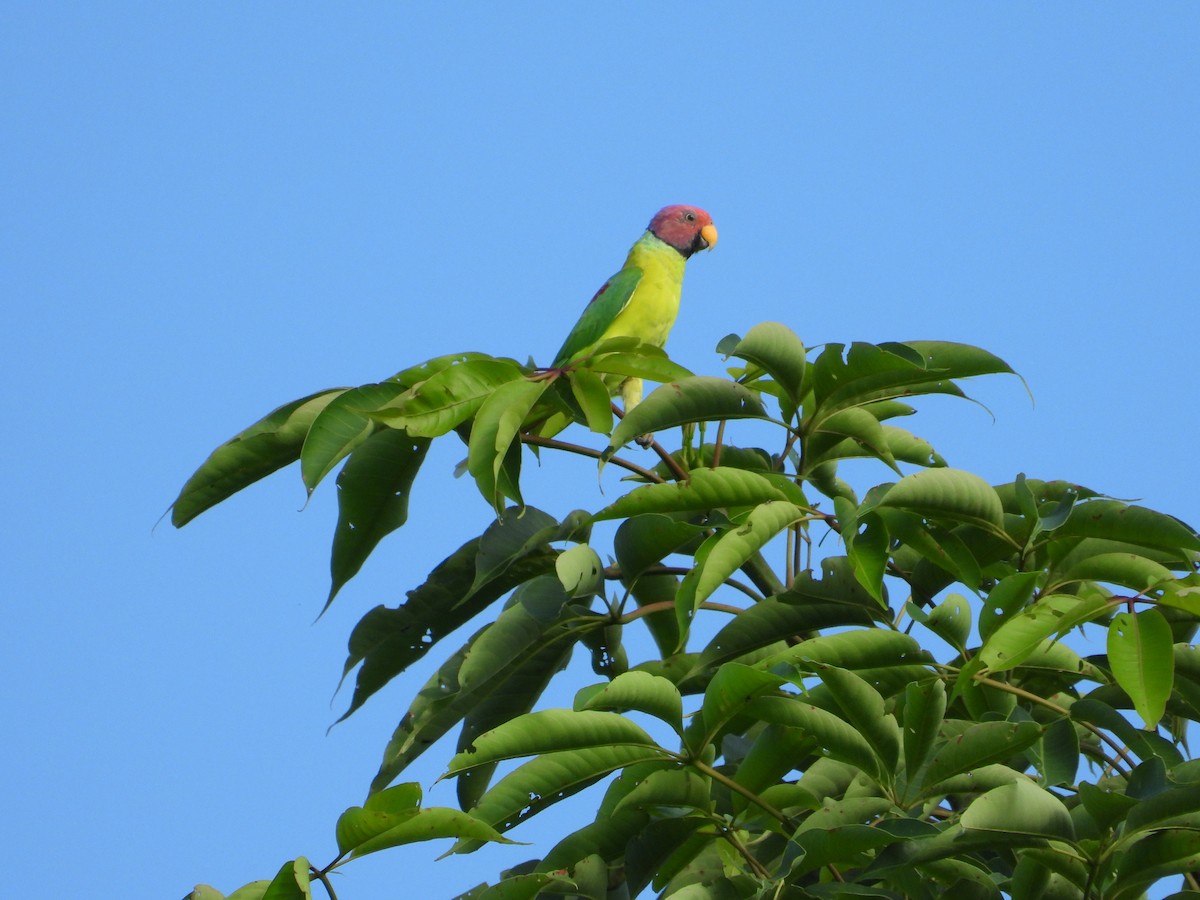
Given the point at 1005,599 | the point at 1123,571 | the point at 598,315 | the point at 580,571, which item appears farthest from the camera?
the point at 598,315

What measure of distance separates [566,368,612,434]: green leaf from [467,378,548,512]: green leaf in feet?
0.28

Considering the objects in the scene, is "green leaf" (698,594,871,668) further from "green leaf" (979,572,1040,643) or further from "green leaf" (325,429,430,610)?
"green leaf" (325,429,430,610)

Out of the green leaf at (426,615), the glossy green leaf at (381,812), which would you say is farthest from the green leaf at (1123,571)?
the glossy green leaf at (381,812)

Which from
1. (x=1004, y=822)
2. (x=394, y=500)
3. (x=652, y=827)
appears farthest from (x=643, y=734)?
(x=394, y=500)

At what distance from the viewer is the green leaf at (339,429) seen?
218 cm

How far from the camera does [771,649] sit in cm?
225

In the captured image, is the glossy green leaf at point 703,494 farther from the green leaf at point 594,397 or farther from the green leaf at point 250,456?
the green leaf at point 250,456

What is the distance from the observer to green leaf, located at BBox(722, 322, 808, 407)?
2.24 meters

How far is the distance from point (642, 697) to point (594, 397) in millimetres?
647

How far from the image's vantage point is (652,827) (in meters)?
2.04

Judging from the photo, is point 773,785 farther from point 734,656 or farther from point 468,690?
point 468,690

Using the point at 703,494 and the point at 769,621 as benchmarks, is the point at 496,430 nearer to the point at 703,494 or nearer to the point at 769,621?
the point at 703,494

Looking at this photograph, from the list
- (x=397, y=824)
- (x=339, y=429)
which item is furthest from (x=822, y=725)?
(x=339, y=429)

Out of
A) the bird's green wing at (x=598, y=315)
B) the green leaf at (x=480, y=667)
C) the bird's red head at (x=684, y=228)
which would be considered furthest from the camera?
the bird's red head at (x=684, y=228)
